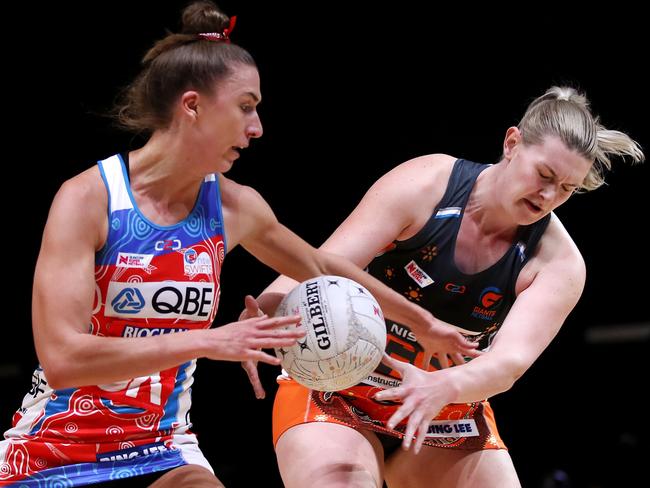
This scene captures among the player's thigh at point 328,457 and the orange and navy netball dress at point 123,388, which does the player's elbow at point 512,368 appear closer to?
the player's thigh at point 328,457

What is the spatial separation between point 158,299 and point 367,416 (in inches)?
39.4

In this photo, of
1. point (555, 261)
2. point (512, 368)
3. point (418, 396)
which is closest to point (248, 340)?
point (418, 396)

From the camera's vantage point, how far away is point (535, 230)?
3381 mm

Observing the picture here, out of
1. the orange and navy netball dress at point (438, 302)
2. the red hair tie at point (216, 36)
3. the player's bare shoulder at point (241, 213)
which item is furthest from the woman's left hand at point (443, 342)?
the red hair tie at point (216, 36)

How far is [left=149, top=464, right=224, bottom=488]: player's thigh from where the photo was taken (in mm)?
2662

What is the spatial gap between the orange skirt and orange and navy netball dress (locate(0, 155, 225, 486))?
1.91ft

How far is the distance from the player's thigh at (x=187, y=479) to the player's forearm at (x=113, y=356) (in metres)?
0.39

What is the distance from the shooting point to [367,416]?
132 inches

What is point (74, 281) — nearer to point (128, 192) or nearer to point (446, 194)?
point (128, 192)

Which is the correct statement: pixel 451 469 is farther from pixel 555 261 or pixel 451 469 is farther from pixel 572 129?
pixel 572 129

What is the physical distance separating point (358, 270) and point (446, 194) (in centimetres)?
50

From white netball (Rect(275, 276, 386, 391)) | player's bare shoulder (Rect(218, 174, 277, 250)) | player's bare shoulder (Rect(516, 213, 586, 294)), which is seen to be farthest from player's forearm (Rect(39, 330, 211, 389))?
player's bare shoulder (Rect(516, 213, 586, 294))

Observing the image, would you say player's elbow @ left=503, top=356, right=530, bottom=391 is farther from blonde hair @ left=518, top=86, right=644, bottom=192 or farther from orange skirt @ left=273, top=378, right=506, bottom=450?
blonde hair @ left=518, top=86, right=644, bottom=192

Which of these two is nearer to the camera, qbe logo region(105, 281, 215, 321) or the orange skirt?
qbe logo region(105, 281, 215, 321)
